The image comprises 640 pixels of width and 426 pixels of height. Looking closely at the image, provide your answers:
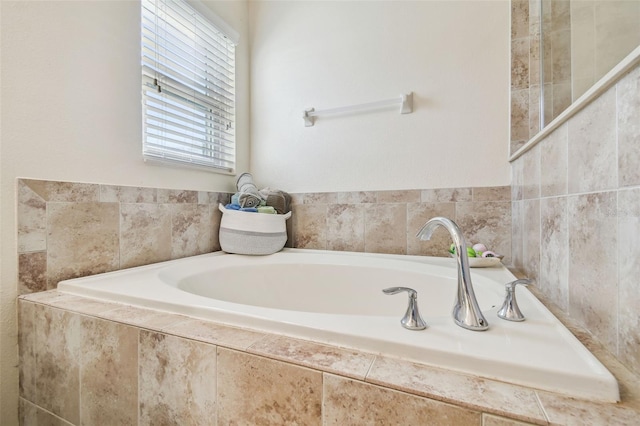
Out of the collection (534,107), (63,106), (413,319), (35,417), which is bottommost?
(35,417)

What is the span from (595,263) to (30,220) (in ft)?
5.09

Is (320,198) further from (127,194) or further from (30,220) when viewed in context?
(30,220)

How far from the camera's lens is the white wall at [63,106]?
2.70 ft

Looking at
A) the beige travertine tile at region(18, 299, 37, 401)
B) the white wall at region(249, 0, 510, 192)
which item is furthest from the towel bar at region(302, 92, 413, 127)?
the beige travertine tile at region(18, 299, 37, 401)

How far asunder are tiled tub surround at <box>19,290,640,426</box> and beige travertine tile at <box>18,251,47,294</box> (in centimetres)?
4

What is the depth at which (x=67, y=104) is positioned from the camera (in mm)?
957

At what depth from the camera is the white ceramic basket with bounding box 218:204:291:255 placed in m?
1.45

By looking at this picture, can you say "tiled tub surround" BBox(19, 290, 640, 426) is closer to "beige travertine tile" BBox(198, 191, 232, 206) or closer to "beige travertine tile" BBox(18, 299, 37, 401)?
"beige travertine tile" BBox(18, 299, 37, 401)

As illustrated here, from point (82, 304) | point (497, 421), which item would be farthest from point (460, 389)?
point (82, 304)

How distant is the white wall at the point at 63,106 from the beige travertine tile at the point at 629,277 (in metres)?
1.52

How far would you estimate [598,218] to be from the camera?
575 mm

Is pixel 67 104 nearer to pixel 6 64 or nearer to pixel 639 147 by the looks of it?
pixel 6 64

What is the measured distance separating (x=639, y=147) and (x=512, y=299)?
0.35m

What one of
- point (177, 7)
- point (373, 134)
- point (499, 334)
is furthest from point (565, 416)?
point (177, 7)
